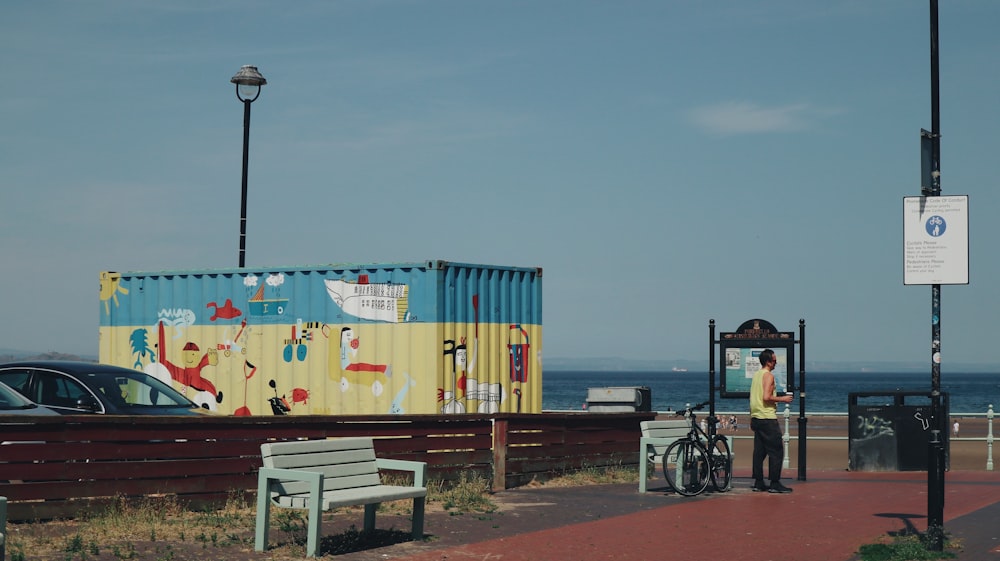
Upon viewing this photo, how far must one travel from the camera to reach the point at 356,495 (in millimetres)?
10758

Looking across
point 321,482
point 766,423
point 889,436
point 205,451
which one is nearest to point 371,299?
point 205,451

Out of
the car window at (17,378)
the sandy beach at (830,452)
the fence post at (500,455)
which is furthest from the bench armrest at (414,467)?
the sandy beach at (830,452)

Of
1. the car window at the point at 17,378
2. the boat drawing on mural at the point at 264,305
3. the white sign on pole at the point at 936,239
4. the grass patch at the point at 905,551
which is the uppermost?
the white sign on pole at the point at 936,239

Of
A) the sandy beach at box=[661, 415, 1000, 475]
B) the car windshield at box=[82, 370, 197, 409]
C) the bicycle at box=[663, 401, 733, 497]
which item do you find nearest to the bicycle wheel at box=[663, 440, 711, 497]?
the bicycle at box=[663, 401, 733, 497]

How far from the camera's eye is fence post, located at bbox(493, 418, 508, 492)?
15930mm

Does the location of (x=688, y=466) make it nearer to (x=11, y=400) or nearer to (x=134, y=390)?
(x=134, y=390)

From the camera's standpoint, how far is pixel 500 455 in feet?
52.4

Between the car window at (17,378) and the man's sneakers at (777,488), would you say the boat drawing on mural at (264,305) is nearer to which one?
the car window at (17,378)

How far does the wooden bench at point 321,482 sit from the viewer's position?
33.8 ft

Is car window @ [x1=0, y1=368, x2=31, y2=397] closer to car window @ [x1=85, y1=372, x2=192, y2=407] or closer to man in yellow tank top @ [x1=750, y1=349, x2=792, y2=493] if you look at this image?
car window @ [x1=85, y1=372, x2=192, y2=407]

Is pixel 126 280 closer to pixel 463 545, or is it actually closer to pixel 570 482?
pixel 570 482

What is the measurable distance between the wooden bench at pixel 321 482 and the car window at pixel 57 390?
14.6 ft

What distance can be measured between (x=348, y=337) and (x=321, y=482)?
705cm

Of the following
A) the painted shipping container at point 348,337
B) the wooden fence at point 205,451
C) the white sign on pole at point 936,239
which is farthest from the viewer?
the painted shipping container at point 348,337
